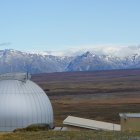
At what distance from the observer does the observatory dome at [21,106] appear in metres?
35.2

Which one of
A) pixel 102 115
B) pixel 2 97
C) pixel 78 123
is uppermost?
pixel 2 97

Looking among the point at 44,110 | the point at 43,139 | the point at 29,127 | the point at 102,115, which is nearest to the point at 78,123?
the point at 44,110

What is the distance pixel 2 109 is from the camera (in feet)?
116

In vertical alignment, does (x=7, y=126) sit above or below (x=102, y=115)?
above

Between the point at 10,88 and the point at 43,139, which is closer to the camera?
the point at 43,139

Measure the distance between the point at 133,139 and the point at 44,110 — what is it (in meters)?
13.4

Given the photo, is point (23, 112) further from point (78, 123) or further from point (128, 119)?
point (128, 119)

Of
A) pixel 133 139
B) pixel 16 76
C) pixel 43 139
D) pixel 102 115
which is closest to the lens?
pixel 133 139

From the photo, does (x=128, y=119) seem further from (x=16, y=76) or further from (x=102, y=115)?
(x=102, y=115)

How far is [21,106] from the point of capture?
116 feet

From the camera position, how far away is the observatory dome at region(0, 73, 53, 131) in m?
35.2

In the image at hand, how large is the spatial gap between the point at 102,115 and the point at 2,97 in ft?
158

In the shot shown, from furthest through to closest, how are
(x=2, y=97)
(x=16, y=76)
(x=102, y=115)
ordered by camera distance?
1. (x=102, y=115)
2. (x=16, y=76)
3. (x=2, y=97)

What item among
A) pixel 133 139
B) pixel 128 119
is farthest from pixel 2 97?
pixel 133 139
